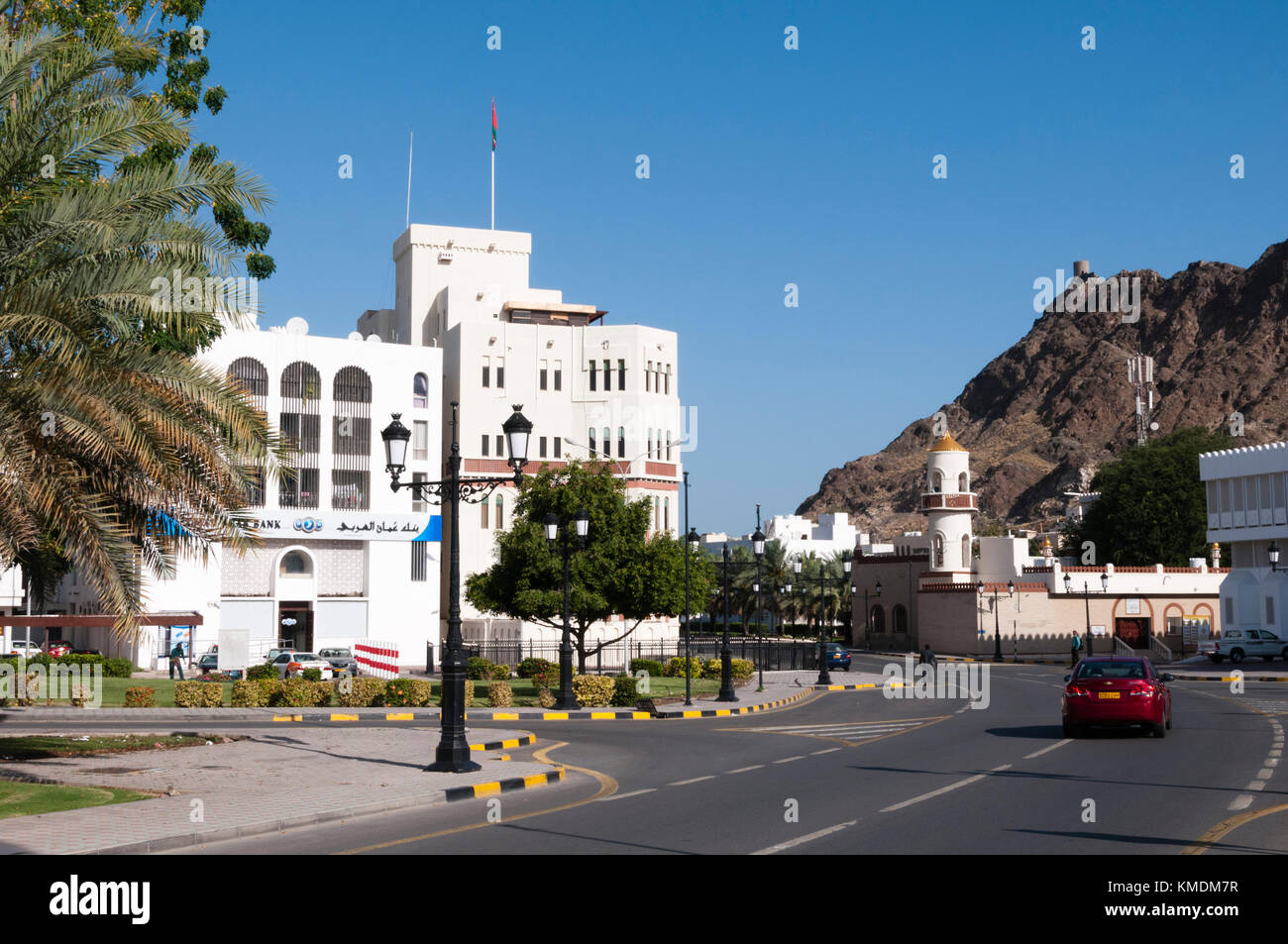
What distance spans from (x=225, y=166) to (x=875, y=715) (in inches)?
809

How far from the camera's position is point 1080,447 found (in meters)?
194

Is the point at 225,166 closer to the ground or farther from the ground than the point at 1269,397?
closer to the ground

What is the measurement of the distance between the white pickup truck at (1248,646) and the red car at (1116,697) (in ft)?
134

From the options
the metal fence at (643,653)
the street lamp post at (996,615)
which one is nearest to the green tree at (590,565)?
the metal fence at (643,653)

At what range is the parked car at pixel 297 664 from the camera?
137 ft

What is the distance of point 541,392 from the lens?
72562mm

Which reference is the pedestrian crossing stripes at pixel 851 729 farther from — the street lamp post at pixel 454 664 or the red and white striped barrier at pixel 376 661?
the red and white striped barrier at pixel 376 661

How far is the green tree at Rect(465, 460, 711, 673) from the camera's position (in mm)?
41656

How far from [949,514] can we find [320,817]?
68006mm

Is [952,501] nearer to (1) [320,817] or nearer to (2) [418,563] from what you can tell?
(2) [418,563]

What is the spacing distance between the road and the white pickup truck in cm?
3615
